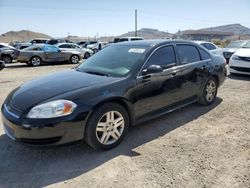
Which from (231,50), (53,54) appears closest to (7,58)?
(53,54)

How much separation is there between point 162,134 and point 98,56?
6.27 feet

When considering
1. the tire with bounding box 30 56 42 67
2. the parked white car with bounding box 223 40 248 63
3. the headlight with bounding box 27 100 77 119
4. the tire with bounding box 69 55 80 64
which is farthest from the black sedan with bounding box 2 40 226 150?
the tire with bounding box 69 55 80 64

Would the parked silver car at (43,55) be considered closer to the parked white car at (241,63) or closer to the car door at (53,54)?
the car door at (53,54)

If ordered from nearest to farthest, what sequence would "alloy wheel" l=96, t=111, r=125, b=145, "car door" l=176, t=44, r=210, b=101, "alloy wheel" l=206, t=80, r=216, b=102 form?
"alloy wheel" l=96, t=111, r=125, b=145
"car door" l=176, t=44, r=210, b=101
"alloy wheel" l=206, t=80, r=216, b=102

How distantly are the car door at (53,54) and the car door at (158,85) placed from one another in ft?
41.1

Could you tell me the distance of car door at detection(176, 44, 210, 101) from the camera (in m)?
4.75

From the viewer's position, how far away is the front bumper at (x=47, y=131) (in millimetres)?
3021

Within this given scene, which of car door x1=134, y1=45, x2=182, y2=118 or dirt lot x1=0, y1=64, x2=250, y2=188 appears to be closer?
dirt lot x1=0, y1=64, x2=250, y2=188

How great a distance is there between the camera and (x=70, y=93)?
330 centimetres

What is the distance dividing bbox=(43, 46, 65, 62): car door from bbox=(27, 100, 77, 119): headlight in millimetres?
13314

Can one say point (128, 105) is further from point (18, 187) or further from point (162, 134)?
point (18, 187)

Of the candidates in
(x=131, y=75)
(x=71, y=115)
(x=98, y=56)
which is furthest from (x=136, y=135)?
(x=98, y=56)

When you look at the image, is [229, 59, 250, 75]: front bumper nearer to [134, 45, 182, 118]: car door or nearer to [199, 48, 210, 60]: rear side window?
[199, 48, 210, 60]: rear side window

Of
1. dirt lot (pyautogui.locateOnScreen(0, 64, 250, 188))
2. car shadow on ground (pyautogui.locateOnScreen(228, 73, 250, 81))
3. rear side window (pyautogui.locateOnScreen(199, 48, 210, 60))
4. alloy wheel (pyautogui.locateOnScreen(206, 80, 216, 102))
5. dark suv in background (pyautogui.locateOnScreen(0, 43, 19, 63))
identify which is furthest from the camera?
dark suv in background (pyautogui.locateOnScreen(0, 43, 19, 63))
